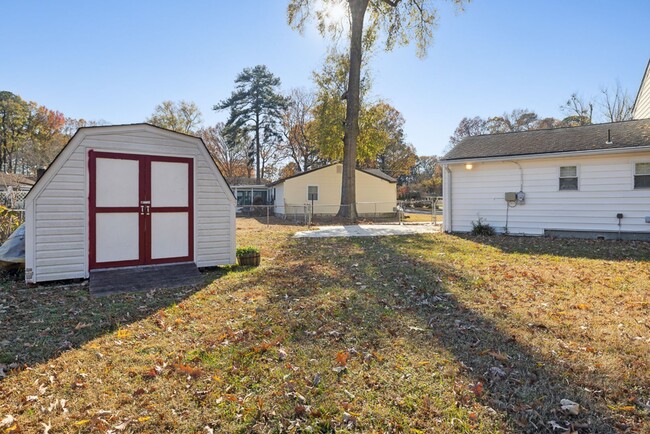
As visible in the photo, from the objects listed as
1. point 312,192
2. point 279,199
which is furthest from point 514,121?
point 279,199

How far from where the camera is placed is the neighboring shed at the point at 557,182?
34.7 ft

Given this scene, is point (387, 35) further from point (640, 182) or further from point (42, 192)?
point (42, 192)

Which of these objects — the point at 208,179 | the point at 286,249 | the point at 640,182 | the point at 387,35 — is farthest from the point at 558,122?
the point at 208,179

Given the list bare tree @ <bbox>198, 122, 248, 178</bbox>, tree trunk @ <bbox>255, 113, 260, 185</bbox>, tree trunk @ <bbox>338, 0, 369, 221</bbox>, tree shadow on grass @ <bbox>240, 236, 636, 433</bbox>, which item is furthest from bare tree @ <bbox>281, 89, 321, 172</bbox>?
tree shadow on grass @ <bbox>240, 236, 636, 433</bbox>

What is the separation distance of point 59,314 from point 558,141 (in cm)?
1465

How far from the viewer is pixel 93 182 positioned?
19.1 ft

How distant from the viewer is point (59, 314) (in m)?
4.42

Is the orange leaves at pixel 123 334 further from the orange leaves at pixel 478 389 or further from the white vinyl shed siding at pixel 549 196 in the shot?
the white vinyl shed siding at pixel 549 196

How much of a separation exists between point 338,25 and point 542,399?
21.3 m

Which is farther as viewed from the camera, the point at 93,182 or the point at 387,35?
the point at 387,35

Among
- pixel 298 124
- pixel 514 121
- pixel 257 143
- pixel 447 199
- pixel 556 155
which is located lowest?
pixel 447 199

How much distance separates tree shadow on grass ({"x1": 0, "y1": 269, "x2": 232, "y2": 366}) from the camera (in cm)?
346

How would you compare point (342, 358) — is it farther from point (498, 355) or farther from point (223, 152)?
point (223, 152)

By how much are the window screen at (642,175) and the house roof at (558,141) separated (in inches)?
30.3
